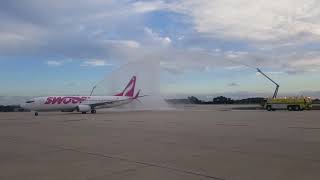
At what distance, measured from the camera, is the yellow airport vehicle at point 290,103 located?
2640 inches

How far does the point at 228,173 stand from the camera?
10336 mm

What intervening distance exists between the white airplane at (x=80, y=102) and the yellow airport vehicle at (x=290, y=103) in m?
25.1

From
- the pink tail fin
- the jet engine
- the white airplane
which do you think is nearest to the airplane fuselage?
the white airplane

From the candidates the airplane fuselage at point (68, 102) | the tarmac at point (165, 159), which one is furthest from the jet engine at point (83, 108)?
the tarmac at point (165, 159)

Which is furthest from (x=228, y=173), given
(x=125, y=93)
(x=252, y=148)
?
(x=125, y=93)

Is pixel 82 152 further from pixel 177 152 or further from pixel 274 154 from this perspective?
pixel 274 154

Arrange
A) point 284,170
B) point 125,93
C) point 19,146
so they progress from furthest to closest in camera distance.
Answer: point 125,93 → point 19,146 → point 284,170

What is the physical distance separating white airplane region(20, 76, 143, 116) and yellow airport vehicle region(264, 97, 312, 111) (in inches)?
987

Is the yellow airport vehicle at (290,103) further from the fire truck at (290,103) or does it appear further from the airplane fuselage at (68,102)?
the airplane fuselage at (68,102)

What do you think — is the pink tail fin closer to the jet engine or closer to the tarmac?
the jet engine

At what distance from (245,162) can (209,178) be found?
2.54m

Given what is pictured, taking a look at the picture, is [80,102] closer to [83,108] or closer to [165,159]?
[83,108]

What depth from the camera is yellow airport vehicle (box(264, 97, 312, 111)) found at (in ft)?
220

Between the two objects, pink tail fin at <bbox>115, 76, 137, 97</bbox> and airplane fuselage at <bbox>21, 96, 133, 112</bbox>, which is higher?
pink tail fin at <bbox>115, 76, 137, 97</bbox>
